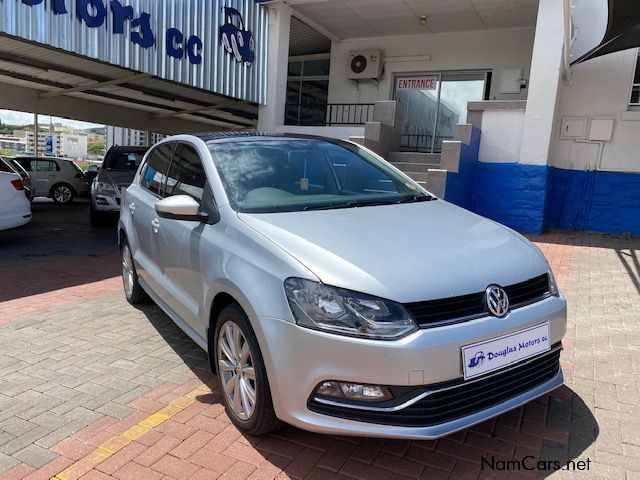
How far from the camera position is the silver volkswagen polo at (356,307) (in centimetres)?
220

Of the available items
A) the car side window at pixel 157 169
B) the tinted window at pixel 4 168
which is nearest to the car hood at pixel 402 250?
the car side window at pixel 157 169

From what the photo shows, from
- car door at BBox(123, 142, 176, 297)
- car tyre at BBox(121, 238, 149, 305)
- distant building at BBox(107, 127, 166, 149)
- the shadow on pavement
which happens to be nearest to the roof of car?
car door at BBox(123, 142, 176, 297)

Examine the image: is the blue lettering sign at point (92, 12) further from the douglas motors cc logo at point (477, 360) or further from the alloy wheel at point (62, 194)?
the alloy wheel at point (62, 194)

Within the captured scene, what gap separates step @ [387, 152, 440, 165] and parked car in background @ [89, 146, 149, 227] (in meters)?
5.08

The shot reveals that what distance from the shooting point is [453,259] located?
2.44m

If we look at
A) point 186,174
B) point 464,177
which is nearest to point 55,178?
point 464,177

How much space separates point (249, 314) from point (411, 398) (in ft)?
2.76

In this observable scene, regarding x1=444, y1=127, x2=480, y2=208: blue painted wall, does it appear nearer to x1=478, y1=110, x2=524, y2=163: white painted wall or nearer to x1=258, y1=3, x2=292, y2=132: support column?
x1=478, y1=110, x2=524, y2=163: white painted wall

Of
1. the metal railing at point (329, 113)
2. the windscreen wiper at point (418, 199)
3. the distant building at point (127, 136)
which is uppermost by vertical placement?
the metal railing at point (329, 113)

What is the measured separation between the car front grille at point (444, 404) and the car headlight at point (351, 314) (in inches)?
10.8

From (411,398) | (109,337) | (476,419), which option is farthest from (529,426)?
(109,337)

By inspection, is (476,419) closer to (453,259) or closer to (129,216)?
(453,259)

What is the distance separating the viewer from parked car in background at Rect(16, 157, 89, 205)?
1523cm

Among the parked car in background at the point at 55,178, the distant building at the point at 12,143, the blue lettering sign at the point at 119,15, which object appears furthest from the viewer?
the distant building at the point at 12,143
